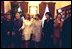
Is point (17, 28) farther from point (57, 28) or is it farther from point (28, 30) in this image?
point (57, 28)

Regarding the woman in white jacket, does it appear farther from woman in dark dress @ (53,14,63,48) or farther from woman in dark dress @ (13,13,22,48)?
woman in dark dress @ (53,14,63,48)

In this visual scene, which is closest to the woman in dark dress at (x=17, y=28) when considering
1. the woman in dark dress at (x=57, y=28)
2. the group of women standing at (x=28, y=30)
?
the group of women standing at (x=28, y=30)

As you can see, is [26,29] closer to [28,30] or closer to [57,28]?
[28,30]

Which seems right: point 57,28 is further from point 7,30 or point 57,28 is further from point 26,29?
point 7,30

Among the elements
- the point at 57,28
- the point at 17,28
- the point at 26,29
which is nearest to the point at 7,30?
the point at 17,28

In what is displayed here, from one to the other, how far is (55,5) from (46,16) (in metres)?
0.21

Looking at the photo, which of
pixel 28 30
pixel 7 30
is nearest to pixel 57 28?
pixel 28 30

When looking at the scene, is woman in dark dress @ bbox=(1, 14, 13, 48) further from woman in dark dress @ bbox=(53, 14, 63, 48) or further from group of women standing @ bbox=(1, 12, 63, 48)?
woman in dark dress @ bbox=(53, 14, 63, 48)

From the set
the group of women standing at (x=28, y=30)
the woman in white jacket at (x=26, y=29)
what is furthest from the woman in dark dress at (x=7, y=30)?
the woman in white jacket at (x=26, y=29)

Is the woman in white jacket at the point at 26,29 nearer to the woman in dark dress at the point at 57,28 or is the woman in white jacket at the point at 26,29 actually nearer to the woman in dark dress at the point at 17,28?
the woman in dark dress at the point at 17,28

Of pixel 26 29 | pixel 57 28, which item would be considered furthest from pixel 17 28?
pixel 57 28

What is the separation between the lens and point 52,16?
4102mm

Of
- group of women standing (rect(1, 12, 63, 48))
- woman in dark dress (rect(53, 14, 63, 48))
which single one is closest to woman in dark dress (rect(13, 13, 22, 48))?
group of women standing (rect(1, 12, 63, 48))

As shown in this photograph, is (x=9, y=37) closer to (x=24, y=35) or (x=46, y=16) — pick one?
(x=24, y=35)
